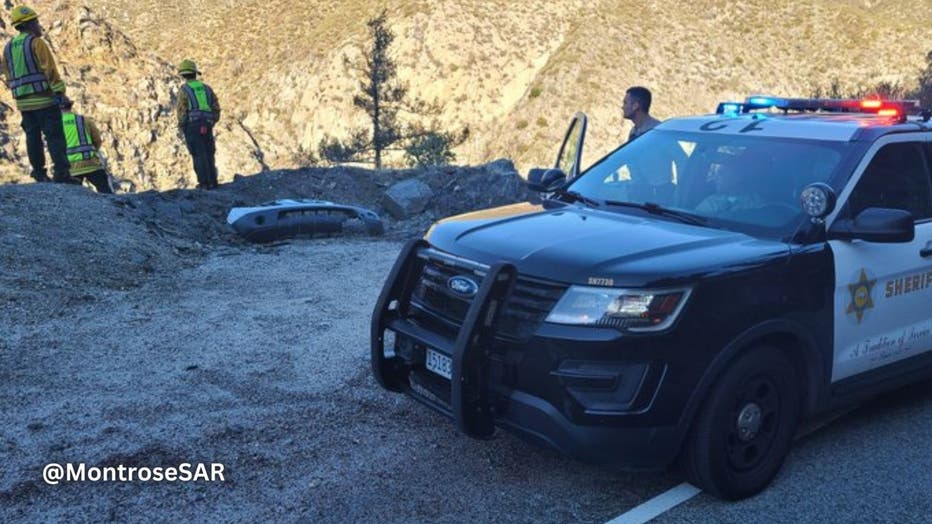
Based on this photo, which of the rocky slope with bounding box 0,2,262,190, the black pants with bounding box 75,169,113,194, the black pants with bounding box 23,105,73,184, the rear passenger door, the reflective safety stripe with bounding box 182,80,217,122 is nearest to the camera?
the rear passenger door

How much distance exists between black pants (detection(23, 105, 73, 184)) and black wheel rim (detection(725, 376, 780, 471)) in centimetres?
1043

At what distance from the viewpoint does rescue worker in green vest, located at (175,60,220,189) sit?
14.5 metres

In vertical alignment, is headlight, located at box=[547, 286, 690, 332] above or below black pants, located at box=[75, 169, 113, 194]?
above

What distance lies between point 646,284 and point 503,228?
104 centimetres

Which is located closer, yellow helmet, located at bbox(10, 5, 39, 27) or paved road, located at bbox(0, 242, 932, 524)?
paved road, located at bbox(0, 242, 932, 524)

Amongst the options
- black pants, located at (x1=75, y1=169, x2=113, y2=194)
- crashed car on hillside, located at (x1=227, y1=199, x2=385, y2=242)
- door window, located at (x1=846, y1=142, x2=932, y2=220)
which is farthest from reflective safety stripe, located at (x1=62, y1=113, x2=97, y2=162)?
door window, located at (x1=846, y1=142, x2=932, y2=220)

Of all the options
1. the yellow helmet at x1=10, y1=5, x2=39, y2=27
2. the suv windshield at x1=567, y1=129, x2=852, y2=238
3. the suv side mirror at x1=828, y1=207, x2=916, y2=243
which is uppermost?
the yellow helmet at x1=10, y1=5, x2=39, y2=27

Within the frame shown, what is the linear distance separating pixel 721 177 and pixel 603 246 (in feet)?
4.13

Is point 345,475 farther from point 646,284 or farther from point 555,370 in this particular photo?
point 646,284

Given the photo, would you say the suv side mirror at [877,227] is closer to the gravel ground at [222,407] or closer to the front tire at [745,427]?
the front tire at [745,427]

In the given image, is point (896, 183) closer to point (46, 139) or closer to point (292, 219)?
point (292, 219)

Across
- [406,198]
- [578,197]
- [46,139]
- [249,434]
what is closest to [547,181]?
[578,197]
